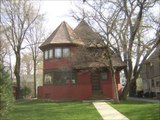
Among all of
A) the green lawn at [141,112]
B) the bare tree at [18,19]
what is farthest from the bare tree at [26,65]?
the green lawn at [141,112]

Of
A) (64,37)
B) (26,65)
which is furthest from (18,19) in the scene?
(26,65)

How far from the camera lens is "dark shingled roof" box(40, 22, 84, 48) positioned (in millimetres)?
34656

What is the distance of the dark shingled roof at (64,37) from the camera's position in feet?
114

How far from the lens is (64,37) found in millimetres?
35625

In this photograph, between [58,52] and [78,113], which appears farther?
[58,52]

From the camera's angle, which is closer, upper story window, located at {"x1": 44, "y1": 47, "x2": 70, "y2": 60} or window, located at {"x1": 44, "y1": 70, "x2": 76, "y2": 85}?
window, located at {"x1": 44, "y1": 70, "x2": 76, "y2": 85}

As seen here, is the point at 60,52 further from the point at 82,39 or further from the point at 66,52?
the point at 82,39

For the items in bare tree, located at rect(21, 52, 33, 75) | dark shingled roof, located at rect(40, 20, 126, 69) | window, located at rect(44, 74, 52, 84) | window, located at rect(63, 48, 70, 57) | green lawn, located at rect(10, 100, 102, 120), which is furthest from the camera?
bare tree, located at rect(21, 52, 33, 75)

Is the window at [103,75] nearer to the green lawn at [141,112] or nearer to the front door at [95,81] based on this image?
the front door at [95,81]

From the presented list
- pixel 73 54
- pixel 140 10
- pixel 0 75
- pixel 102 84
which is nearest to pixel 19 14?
pixel 73 54

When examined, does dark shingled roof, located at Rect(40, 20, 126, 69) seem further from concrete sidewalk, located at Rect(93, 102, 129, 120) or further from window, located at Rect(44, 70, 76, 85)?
concrete sidewalk, located at Rect(93, 102, 129, 120)

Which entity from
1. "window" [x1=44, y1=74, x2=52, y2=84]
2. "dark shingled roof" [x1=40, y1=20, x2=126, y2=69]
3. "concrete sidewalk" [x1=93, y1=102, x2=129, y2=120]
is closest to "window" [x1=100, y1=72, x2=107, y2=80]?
"dark shingled roof" [x1=40, y1=20, x2=126, y2=69]

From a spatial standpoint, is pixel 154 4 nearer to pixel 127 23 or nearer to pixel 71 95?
pixel 127 23

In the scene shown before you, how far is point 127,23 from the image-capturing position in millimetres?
29000
